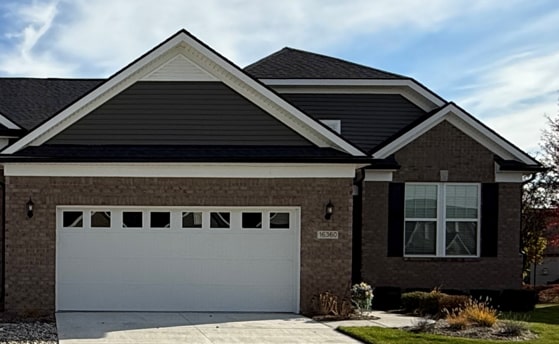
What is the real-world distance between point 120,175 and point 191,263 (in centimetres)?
233

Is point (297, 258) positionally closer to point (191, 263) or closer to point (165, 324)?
point (191, 263)

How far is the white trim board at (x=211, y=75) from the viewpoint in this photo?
13.9 meters

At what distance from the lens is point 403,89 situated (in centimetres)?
1850

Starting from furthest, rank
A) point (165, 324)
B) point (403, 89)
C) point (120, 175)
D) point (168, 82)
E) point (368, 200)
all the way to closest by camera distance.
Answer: point (403, 89) → point (368, 200) → point (168, 82) → point (120, 175) → point (165, 324)

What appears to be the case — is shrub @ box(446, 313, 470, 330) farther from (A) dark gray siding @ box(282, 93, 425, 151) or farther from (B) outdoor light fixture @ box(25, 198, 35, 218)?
(B) outdoor light fixture @ box(25, 198, 35, 218)

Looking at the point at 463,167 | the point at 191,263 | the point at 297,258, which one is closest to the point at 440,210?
the point at 463,167

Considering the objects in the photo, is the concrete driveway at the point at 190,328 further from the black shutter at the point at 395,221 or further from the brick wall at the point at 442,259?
the black shutter at the point at 395,221

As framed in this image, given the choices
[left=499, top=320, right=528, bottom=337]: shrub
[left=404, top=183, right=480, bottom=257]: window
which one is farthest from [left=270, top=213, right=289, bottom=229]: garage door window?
[left=499, top=320, right=528, bottom=337]: shrub

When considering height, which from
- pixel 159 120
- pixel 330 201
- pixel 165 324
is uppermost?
pixel 159 120

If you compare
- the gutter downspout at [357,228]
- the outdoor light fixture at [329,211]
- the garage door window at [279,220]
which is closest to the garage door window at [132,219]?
the garage door window at [279,220]

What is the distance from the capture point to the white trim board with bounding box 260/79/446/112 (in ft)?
60.2

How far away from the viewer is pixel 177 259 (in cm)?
1362

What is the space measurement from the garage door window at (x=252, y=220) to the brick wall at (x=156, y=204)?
295mm

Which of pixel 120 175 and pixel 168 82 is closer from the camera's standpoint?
pixel 120 175
